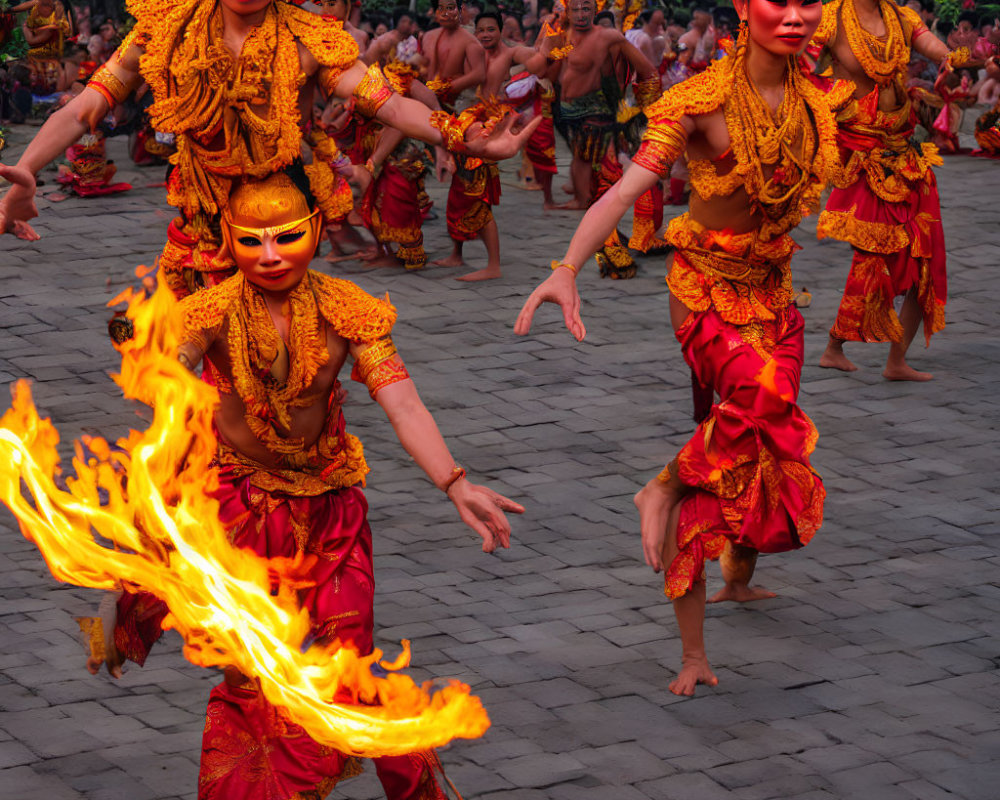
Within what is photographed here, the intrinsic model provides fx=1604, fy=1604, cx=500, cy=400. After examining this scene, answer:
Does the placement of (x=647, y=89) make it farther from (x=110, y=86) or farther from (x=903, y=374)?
(x=110, y=86)

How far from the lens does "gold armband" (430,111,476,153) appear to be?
5109mm

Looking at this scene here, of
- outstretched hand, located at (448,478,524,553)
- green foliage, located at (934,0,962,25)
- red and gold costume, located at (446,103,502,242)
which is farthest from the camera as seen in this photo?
green foliage, located at (934,0,962,25)

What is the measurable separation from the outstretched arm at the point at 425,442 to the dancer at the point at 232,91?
0.90 metres

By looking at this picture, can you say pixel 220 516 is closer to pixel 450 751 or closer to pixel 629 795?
pixel 450 751

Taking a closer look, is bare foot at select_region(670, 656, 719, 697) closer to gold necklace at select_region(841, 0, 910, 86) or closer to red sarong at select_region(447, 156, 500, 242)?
gold necklace at select_region(841, 0, 910, 86)

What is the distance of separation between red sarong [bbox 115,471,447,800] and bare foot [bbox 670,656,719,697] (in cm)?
137

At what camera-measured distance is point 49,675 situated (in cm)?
587

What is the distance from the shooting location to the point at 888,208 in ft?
29.5

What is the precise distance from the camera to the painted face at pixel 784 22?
5676 mm

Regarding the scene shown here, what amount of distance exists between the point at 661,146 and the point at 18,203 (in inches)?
85.4

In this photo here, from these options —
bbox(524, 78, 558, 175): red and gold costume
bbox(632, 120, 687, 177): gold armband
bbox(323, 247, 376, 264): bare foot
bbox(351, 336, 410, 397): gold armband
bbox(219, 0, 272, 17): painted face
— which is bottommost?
bbox(323, 247, 376, 264): bare foot

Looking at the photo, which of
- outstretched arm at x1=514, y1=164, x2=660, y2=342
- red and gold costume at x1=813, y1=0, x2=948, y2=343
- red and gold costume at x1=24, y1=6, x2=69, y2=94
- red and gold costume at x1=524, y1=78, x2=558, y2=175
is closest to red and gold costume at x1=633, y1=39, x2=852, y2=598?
outstretched arm at x1=514, y1=164, x2=660, y2=342

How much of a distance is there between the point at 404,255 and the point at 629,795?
727 centimetres

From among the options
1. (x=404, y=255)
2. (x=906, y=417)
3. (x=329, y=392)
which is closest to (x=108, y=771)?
(x=329, y=392)
